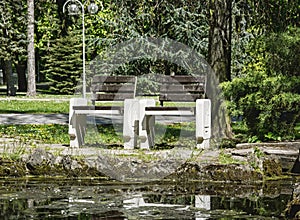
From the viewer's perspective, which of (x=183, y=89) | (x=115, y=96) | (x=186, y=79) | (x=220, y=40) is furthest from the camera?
(x=186, y=79)

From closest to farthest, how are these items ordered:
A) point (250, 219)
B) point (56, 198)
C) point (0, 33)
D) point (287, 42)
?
point (250, 219) → point (56, 198) → point (287, 42) → point (0, 33)

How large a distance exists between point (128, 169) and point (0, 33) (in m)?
24.4

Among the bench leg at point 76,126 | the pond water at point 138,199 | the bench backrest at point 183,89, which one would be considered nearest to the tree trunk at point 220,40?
the bench backrest at point 183,89

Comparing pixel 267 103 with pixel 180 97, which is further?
pixel 180 97

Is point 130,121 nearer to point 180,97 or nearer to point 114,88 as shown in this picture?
point 114,88

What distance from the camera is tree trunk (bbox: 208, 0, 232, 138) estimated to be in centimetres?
1206

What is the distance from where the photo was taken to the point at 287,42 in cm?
1108

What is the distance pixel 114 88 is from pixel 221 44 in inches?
76.5

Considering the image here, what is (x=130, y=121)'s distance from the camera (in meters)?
10.3

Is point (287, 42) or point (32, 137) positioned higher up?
point (287, 42)

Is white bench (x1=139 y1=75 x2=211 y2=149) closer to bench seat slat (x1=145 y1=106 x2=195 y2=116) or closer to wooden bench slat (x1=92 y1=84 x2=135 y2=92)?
bench seat slat (x1=145 y1=106 x2=195 y2=116)

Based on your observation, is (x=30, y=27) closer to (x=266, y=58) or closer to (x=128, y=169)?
(x=266, y=58)

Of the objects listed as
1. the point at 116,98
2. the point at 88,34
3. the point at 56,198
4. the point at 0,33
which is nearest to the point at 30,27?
the point at 0,33

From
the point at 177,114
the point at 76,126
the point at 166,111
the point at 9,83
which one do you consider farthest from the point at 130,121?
the point at 9,83
